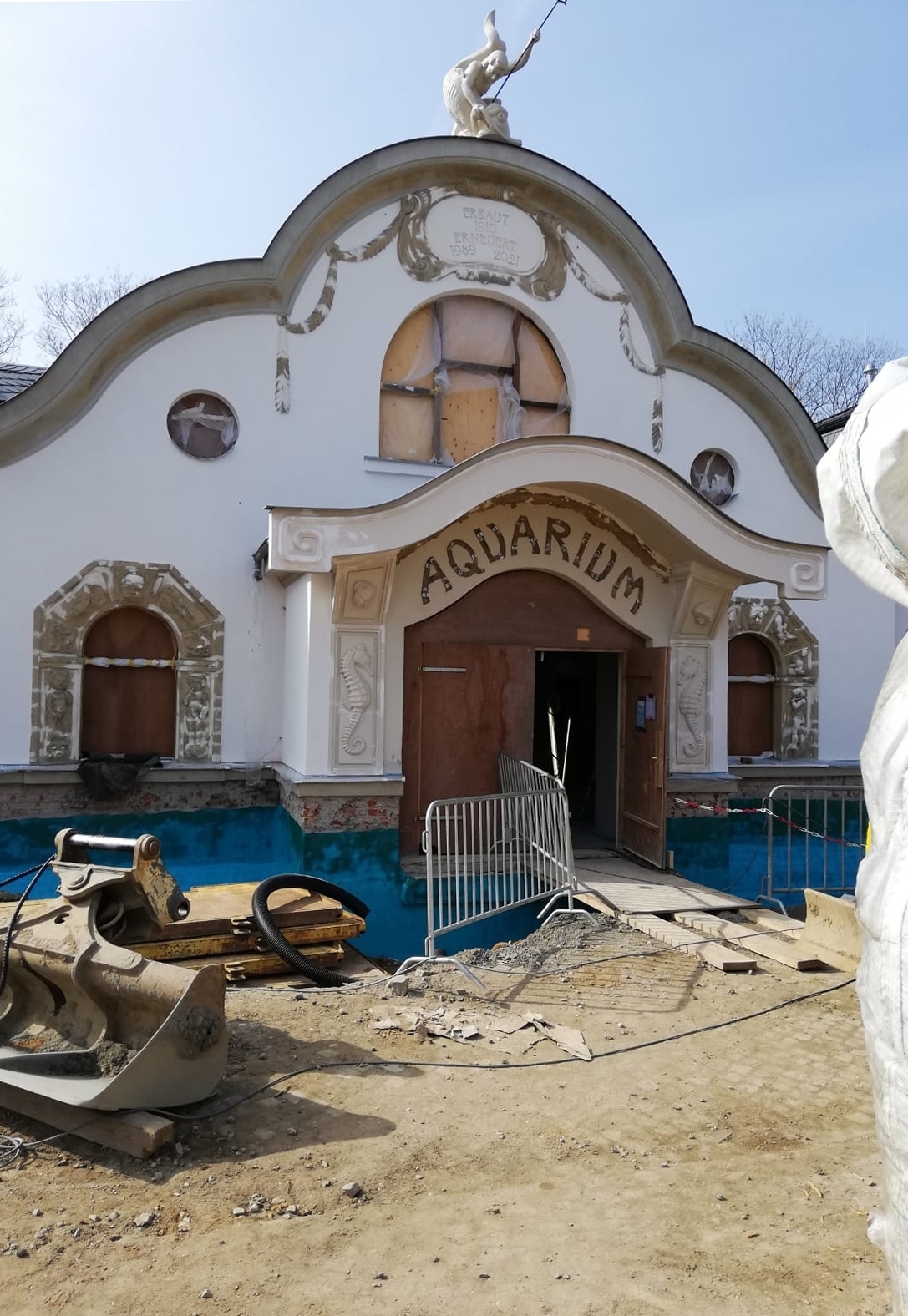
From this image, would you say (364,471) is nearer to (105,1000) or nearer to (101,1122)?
(105,1000)

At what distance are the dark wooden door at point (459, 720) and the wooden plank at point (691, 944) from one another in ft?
8.44

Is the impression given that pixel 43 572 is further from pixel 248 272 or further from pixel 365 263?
pixel 365 263

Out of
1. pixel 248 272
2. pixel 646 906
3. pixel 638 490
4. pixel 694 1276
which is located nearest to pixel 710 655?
pixel 638 490

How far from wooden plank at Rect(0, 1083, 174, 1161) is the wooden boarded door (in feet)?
22.5

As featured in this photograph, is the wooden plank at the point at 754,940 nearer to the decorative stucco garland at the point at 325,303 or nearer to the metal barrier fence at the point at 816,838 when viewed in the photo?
the metal barrier fence at the point at 816,838

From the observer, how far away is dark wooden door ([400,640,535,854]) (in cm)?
989

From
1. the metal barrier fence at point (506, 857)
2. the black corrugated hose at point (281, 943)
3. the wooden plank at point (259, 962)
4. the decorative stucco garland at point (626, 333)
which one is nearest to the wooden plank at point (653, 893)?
the metal barrier fence at point (506, 857)

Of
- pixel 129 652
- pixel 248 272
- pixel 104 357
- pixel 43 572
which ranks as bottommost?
pixel 129 652

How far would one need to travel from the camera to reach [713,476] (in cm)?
1248

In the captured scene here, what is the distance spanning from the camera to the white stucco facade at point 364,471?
934 centimetres

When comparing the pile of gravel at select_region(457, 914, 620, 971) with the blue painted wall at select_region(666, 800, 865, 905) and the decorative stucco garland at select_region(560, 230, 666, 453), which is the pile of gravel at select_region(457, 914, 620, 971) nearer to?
the blue painted wall at select_region(666, 800, 865, 905)

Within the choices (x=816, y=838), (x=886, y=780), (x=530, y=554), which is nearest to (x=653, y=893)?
(x=530, y=554)

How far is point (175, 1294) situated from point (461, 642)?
24.0ft

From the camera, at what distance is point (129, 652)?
10.5 metres
